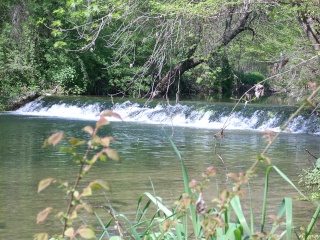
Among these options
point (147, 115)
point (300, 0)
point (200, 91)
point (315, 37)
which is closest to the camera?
point (300, 0)

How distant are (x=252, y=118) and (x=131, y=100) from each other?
5751mm

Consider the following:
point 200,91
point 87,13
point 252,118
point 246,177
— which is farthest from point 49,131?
point 200,91

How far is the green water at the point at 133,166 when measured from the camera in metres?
7.53

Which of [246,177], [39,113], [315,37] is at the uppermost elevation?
[315,37]

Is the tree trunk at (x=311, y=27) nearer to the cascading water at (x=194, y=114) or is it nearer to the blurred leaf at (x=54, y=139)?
the blurred leaf at (x=54, y=139)

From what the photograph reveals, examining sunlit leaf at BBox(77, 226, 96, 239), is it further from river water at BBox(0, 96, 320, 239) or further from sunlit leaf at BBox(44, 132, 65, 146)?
river water at BBox(0, 96, 320, 239)

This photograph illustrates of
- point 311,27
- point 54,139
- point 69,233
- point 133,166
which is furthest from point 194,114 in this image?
point 54,139

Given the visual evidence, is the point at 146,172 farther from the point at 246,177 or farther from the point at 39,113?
the point at 39,113

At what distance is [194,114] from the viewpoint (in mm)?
20688

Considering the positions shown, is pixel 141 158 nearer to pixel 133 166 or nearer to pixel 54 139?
pixel 133 166

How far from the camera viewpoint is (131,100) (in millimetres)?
23938

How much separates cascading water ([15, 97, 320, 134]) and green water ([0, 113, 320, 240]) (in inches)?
64.1

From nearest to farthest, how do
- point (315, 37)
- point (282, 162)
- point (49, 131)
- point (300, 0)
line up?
point (300, 0) < point (315, 37) < point (282, 162) < point (49, 131)

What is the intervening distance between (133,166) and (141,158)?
1055 mm
